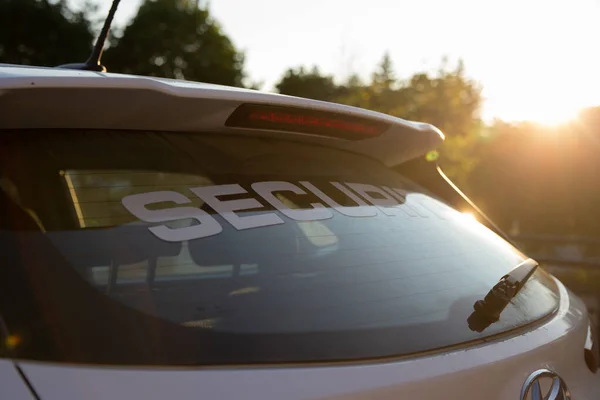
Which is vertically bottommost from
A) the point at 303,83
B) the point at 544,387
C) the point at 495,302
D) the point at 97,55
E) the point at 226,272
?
the point at 303,83

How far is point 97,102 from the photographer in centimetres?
145

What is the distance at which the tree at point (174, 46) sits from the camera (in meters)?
31.2

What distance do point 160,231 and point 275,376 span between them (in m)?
0.40

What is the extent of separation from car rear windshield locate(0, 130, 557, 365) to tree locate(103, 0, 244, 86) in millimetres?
29980

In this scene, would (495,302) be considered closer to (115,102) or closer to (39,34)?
(115,102)

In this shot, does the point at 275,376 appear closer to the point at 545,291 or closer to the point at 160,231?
the point at 160,231

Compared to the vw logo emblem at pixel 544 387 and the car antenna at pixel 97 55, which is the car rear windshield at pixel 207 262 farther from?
the car antenna at pixel 97 55

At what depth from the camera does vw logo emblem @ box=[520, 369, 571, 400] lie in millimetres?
1472

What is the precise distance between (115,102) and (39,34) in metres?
28.3

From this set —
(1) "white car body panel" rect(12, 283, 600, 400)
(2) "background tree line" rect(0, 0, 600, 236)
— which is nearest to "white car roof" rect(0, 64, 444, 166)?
(1) "white car body panel" rect(12, 283, 600, 400)

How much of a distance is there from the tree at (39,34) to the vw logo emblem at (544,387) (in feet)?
88.6

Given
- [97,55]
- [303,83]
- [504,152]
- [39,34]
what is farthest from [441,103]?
[303,83]

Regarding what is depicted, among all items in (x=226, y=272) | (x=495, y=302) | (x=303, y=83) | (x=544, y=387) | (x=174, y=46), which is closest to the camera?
(x=226, y=272)

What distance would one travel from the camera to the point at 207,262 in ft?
4.65
